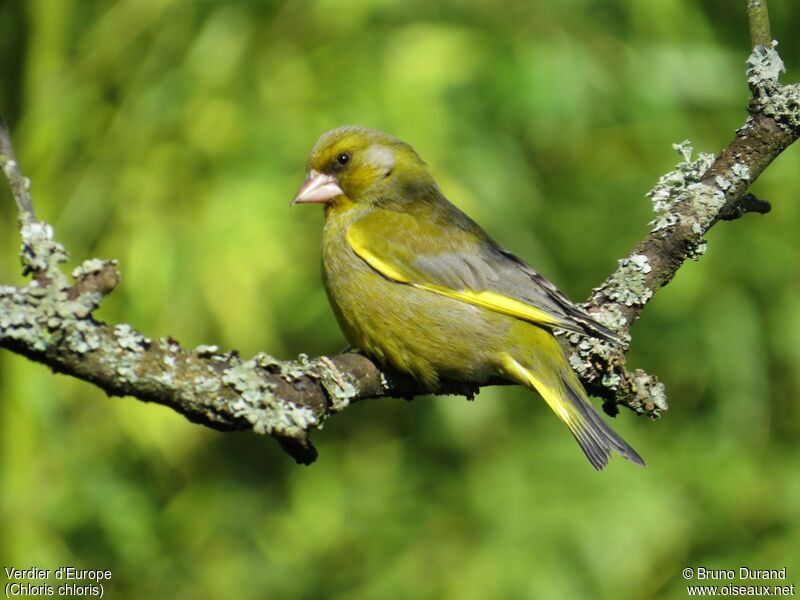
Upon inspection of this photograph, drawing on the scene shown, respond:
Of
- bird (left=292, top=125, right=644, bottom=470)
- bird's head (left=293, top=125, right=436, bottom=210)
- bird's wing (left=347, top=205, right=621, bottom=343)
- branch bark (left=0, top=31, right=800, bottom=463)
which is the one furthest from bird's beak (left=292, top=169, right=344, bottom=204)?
branch bark (left=0, top=31, right=800, bottom=463)

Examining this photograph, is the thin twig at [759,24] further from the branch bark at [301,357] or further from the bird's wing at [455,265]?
the bird's wing at [455,265]


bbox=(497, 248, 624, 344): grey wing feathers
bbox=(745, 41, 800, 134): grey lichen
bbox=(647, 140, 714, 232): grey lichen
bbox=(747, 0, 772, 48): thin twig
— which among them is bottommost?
bbox=(497, 248, 624, 344): grey wing feathers

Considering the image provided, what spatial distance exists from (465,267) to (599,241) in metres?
2.58

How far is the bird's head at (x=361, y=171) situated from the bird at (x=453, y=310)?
149 millimetres

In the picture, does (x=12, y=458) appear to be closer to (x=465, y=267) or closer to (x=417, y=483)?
(x=417, y=483)

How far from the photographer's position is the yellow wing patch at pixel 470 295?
3621mm

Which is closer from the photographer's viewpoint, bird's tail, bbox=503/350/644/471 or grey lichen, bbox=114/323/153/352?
grey lichen, bbox=114/323/153/352

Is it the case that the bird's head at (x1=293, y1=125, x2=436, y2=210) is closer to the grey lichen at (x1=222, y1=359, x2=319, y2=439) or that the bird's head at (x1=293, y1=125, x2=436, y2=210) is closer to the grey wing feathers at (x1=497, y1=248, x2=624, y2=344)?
the grey wing feathers at (x1=497, y1=248, x2=624, y2=344)

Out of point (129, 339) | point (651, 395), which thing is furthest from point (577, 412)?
point (129, 339)

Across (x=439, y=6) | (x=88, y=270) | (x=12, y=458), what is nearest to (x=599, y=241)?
(x=439, y=6)

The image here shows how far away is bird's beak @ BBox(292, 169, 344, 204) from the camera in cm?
430

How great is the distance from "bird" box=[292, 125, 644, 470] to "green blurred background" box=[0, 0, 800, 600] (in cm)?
151

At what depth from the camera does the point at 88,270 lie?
236cm

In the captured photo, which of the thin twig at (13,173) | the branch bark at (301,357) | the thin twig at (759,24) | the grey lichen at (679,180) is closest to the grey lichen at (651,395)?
the branch bark at (301,357)
